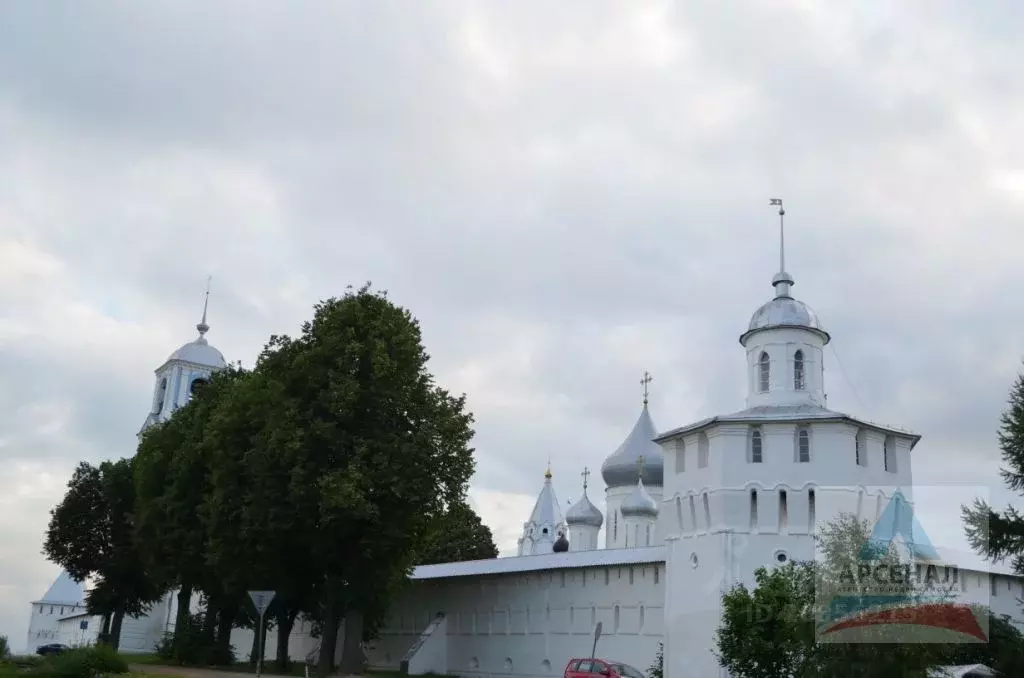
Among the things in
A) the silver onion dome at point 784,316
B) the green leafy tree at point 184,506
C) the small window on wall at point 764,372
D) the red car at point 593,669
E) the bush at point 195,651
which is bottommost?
the bush at point 195,651

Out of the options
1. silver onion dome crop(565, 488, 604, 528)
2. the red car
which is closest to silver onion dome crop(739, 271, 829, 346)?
the red car

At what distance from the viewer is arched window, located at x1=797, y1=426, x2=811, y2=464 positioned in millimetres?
34438

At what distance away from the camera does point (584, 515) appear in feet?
225

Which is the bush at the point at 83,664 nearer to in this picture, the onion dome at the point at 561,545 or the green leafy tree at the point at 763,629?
the green leafy tree at the point at 763,629

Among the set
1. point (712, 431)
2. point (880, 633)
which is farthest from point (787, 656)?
point (712, 431)

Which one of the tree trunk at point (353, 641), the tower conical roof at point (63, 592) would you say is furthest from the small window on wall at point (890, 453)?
the tower conical roof at point (63, 592)

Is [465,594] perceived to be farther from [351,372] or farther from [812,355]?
[812,355]

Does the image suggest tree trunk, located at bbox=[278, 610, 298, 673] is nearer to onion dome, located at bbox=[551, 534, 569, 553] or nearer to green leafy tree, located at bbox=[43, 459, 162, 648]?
green leafy tree, located at bbox=[43, 459, 162, 648]

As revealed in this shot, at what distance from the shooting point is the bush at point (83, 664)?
81.6 feet

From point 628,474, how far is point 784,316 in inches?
1025

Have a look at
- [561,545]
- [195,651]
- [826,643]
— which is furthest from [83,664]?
[561,545]

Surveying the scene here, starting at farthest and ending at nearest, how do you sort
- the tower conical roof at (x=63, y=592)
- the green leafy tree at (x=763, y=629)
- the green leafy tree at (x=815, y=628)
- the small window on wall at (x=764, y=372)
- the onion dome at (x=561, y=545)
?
the tower conical roof at (x=63, y=592) < the onion dome at (x=561, y=545) < the small window on wall at (x=764, y=372) < the green leafy tree at (x=763, y=629) < the green leafy tree at (x=815, y=628)

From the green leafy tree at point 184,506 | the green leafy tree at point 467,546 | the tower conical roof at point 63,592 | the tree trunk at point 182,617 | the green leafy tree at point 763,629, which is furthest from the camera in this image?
the tower conical roof at point 63,592

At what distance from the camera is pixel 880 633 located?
62.4 ft
